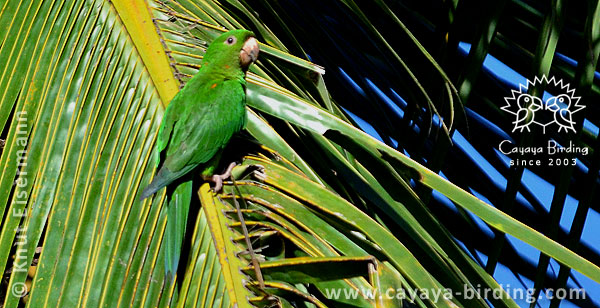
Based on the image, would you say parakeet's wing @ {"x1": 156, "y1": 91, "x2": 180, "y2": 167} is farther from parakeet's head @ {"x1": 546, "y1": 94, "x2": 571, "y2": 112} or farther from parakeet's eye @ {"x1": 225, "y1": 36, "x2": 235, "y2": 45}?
parakeet's head @ {"x1": 546, "y1": 94, "x2": 571, "y2": 112}

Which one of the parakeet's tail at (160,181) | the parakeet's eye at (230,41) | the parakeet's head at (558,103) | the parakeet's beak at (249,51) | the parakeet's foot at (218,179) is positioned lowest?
the parakeet's tail at (160,181)

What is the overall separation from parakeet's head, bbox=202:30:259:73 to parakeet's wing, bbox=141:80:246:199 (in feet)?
0.16

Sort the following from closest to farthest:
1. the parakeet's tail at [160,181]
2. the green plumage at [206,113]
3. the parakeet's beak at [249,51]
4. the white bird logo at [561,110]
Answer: the parakeet's tail at [160,181] < the green plumage at [206,113] < the parakeet's beak at [249,51] < the white bird logo at [561,110]

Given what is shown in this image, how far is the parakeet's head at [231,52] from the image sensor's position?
1325 mm

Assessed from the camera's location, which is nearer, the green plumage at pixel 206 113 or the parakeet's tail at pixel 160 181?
the parakeet's tail at pixel 160 181

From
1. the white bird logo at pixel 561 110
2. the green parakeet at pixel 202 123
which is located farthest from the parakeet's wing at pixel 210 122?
the white bird logo at pixel 561 110

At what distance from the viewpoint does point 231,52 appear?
1336 mm

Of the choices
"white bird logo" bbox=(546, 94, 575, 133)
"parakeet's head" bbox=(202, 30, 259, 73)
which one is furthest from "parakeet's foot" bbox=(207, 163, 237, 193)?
"white bird logo" bbox=(546, 94, 575, 133)

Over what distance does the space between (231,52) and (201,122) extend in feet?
0.64

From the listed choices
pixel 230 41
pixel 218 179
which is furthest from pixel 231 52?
pixel 218 179

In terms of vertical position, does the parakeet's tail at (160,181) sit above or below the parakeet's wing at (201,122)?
below

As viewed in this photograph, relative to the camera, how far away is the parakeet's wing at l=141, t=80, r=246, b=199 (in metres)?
1.18

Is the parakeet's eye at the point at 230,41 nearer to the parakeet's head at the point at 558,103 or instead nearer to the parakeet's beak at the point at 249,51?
the parakeet's beak at the point at 249,51

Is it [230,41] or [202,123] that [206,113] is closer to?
[202,123]
